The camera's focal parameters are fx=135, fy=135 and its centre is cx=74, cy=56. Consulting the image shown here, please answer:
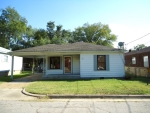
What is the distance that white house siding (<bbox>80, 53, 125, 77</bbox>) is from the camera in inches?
547

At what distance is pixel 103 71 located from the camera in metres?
13.9

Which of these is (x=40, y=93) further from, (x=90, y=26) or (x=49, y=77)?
(x=90, y=26)

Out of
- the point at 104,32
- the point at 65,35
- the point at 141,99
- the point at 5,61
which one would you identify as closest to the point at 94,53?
the point at 141,99

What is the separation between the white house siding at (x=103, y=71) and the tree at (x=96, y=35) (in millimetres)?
31629

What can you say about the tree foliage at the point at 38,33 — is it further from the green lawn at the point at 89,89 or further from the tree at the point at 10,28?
the green lawn at the point at 89,89

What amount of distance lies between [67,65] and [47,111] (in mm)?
10681

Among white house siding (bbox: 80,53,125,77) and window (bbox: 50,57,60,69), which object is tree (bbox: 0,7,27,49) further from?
white house siding (bbox: 80,53,125,77)

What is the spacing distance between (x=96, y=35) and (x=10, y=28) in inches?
1038

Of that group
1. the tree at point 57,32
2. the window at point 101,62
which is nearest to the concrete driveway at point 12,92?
the window at point 101,62

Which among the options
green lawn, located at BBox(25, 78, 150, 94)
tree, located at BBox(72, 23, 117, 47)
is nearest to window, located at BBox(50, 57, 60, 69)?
green lawn, located at BBox(25, 78, 150, 94)

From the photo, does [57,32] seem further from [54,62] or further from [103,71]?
[103,71]

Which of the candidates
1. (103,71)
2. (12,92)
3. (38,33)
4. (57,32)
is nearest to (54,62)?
(103,71)

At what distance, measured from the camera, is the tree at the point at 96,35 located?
45250 millimetres

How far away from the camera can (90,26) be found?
46.6m
